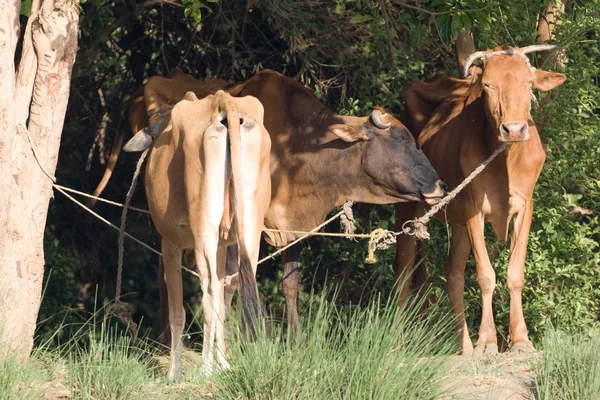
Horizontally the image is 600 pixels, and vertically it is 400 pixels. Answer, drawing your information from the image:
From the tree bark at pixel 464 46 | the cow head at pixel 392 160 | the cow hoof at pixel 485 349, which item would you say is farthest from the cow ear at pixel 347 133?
the cow hoof at pixel 485 349

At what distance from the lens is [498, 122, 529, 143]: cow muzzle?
322 inches

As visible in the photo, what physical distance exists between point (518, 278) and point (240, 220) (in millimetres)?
2542

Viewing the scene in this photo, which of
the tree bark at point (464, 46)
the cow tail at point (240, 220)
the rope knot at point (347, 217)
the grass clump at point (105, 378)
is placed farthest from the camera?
the tree bark at point (464, 46)

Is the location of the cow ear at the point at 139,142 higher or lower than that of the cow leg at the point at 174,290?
higher

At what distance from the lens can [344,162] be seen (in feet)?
31.7

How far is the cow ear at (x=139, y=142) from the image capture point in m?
8.68

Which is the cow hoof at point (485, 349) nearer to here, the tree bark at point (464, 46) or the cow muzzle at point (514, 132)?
the cow muzzle at point (514, 132)

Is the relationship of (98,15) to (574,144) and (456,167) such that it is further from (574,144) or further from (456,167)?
(574,144)

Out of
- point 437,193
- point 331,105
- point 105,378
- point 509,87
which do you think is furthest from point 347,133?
point 105,378

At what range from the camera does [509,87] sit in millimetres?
8500

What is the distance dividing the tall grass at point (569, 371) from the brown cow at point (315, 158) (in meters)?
2.69

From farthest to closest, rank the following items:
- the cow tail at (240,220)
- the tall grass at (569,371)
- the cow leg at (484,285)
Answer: the cow leg at (484,285) < the cow tail at (240,220) < the tall grass at (569,371)

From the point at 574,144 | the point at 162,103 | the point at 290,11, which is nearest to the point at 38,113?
the point at 162,103

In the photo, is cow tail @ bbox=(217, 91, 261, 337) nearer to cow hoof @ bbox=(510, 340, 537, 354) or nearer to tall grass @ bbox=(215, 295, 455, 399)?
tall grass @ bbox=(215, 295, 455, 399)
